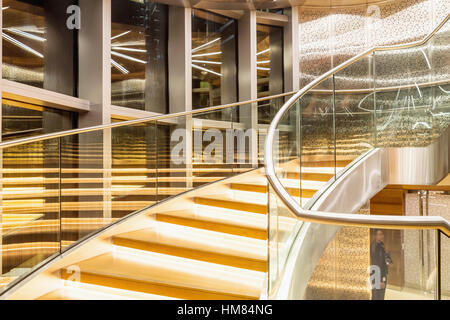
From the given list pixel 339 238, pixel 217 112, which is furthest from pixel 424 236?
pixel 217 112

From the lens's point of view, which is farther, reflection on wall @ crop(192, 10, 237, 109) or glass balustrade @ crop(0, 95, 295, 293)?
reflection on wall @ crop(192, 10, 237, 109)

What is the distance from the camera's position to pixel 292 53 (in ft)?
23.7

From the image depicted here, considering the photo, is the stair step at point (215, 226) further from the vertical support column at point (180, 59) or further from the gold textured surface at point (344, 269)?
the vertical support column at point (180, 59)

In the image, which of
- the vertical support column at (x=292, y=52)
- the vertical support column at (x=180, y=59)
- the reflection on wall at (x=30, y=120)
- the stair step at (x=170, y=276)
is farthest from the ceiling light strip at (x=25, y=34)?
the vertical support column at (x=292, y=52)

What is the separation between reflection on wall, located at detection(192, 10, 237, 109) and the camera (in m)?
6.38

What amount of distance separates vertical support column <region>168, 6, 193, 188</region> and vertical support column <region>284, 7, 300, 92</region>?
1980 millimetres

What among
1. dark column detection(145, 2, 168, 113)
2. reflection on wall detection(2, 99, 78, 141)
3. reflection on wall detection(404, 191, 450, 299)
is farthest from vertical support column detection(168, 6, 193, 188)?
reflection on wall detection(404, 191, 450, 299)

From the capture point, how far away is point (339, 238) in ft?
5.27

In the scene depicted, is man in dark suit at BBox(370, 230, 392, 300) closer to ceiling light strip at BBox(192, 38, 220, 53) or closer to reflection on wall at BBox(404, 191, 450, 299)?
reflection on wall at BBox(404, 191, 450, 299)

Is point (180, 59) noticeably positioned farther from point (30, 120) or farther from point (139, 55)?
point (30, 120)

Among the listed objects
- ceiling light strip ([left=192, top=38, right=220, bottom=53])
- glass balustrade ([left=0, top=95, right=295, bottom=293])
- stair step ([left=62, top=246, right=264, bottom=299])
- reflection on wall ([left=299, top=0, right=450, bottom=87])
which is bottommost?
stair step ([left=62, top=246, right=264, bottom=299])

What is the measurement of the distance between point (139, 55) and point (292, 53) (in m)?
2.86

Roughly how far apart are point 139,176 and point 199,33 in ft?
10.9
